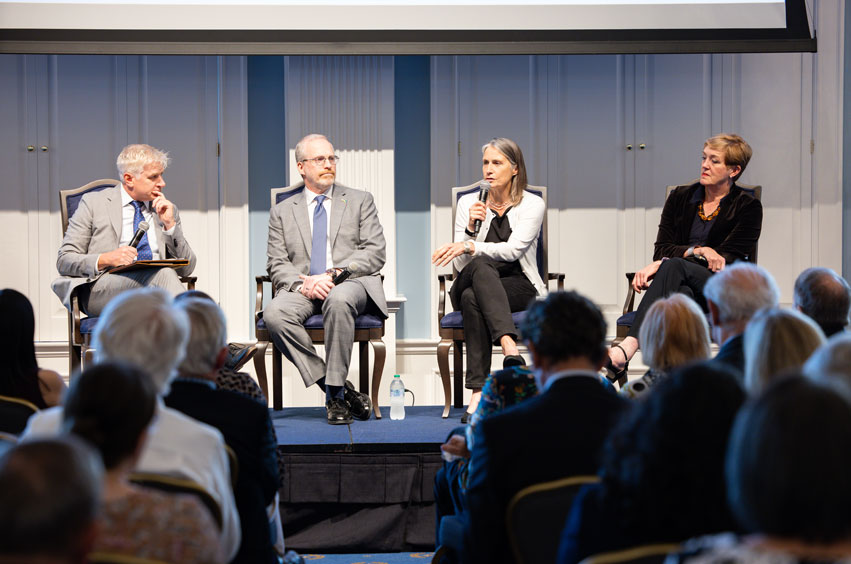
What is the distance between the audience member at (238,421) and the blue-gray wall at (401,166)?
312cm

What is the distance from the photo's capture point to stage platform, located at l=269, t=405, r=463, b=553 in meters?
3.19

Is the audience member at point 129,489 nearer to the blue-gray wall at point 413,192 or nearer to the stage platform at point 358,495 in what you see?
the stage platform at point 358,495

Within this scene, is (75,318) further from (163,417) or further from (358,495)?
(163,417)

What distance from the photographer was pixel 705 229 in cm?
409

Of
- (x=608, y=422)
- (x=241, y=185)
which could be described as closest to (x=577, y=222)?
(x=241, y=185)

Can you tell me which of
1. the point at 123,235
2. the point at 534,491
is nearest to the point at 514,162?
the point at 123,235

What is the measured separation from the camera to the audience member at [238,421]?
164 centimetres

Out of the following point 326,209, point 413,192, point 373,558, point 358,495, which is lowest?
point 373,558

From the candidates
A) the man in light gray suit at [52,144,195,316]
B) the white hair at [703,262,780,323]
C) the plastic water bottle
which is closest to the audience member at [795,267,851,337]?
the white hair at [703,262,780,323]

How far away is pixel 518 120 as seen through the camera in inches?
198

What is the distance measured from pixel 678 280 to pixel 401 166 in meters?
1.81

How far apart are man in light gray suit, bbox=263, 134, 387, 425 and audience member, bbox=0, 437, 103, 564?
295 centimetres

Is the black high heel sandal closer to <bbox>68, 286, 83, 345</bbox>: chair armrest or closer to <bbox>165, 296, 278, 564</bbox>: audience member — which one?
<bbox>165, 296, 278, 564</bbox>: audience member

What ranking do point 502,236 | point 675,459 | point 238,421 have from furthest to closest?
point 502,236, point 238,421, point 675,459
